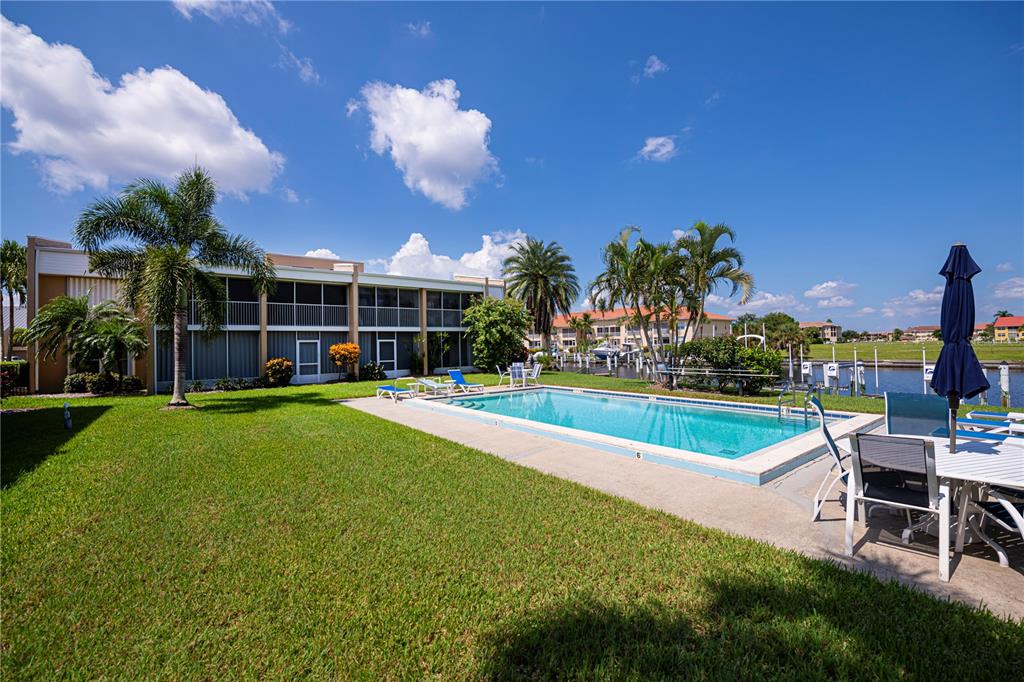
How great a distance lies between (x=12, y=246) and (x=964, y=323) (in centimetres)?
4527

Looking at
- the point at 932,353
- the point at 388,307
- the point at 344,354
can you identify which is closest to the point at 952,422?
the point at 344,354

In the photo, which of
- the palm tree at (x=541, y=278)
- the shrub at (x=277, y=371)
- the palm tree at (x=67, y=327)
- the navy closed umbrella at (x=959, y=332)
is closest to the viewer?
the navy closed umbrella at (x=959, y=332)

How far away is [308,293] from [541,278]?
605 inches

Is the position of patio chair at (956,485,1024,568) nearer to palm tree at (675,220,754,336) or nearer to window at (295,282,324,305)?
palm tree at (675,220,754,336)

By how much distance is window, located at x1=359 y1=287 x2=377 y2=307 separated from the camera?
78.0 ft

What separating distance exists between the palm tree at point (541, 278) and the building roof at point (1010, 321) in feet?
372

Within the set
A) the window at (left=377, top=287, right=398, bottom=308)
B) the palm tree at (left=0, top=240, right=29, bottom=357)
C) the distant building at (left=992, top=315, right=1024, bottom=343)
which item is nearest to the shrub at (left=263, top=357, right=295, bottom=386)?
the window at (left=377, top=287, right=398, bottom=308)

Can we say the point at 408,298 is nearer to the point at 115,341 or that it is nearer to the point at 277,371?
the point at 277,371

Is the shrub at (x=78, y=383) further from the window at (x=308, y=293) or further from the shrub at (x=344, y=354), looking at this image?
the shrub at (x=344, y=354)

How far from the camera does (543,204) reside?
93.8 ft

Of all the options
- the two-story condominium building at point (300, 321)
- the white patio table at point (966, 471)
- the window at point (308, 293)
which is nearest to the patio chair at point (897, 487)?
the white patio table at point (966, 471)

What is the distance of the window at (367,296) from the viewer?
23781 mm

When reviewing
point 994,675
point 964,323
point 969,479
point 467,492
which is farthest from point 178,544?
point 964,323

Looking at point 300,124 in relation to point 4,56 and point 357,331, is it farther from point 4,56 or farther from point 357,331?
point 357,331
